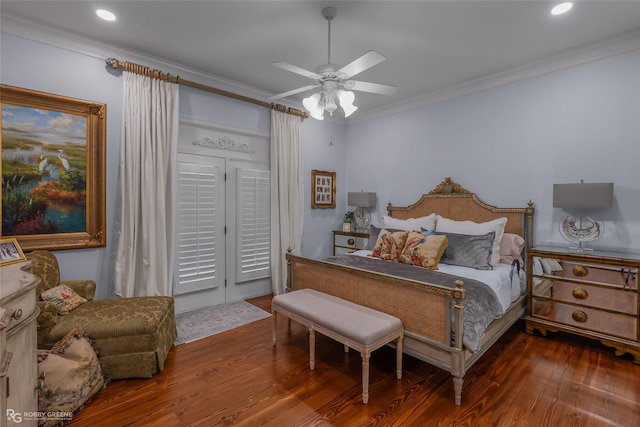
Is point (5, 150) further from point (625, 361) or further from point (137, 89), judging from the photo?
point (625, 361)

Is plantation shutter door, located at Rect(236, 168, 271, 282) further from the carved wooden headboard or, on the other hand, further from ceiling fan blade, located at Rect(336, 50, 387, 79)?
ceiling fan blade, located at Rect(336, 50, 387, 79)

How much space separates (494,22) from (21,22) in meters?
4.16

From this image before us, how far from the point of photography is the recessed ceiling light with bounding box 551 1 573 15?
2.36m

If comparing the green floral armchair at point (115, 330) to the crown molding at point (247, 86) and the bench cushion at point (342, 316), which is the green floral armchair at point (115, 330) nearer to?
the bench cushion at point (342, 316)

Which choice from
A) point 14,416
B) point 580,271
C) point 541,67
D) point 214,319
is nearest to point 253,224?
point 214,319

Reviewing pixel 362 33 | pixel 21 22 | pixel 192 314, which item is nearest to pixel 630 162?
pixel 362 33

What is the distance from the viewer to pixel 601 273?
2.72 metres

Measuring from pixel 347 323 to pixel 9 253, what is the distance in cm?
244

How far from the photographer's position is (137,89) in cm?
316

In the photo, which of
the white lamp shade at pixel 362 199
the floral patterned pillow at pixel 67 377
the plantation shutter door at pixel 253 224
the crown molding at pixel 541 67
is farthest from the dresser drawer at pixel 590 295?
the floral patterned pillow at pixel 67 377

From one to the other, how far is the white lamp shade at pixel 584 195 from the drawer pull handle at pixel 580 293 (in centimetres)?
81

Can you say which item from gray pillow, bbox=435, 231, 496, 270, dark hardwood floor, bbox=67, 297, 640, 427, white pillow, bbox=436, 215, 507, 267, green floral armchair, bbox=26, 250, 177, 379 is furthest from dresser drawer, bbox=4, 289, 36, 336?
white pillow, bbox=436, 215, 507, 267

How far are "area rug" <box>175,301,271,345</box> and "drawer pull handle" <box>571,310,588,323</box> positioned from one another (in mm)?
3193

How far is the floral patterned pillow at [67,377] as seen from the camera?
184 centimetres
